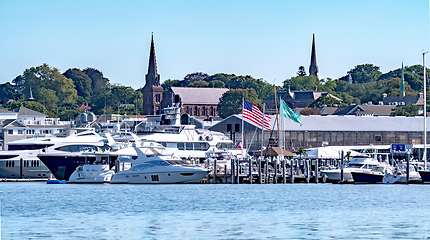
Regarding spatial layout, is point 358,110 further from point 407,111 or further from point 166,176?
point 166,176

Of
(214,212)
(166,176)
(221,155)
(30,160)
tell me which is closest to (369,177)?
(221,155)

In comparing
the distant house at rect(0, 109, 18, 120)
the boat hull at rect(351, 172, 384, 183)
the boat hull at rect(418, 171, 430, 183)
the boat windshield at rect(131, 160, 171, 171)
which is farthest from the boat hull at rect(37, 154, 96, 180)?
the distant house at rect(0, 109, 18, 120)

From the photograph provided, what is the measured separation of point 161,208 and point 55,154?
2875 centimetres

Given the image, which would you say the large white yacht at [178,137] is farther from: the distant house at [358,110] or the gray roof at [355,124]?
the distant house at [358,110]

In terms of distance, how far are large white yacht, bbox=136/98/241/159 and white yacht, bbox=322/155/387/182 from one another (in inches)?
555

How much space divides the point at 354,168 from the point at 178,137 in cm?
2086

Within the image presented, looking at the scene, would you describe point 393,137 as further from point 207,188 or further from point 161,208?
point 161,208

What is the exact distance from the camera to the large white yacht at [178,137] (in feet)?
264

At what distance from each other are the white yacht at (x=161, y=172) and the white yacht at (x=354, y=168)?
12.1 m

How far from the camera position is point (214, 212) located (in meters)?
43.3

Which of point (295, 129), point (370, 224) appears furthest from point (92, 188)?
point (295, 129)

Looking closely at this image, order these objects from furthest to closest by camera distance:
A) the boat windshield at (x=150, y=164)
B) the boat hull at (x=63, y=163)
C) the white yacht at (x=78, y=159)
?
1. the boat hull at (x=63, y=163)
2. the white yacht at (x=78, y=159)
3. the boat windshield at (x=150, y=164)

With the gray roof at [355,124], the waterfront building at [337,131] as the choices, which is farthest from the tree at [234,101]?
the gray roof at [355,124]

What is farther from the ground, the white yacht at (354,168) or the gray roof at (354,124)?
the gray roof at (354,124)
